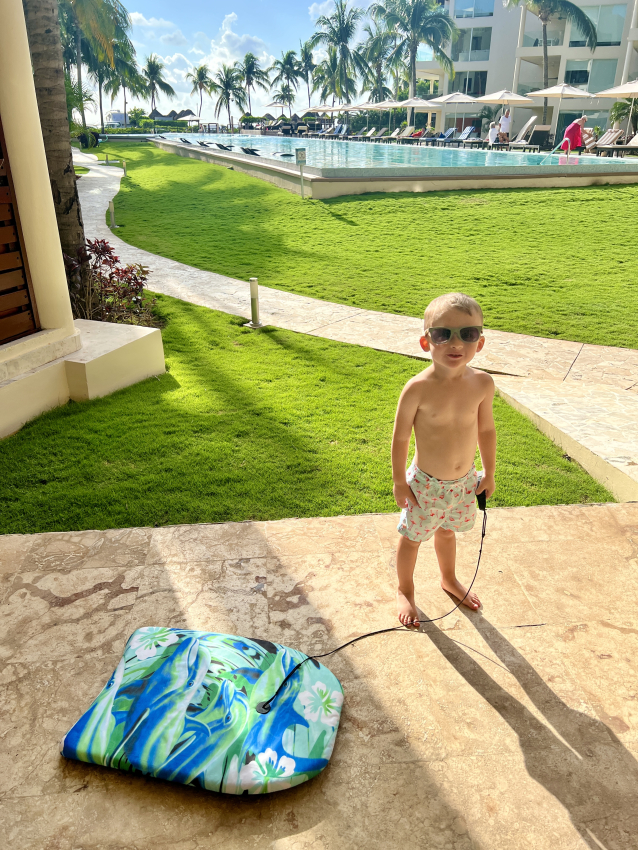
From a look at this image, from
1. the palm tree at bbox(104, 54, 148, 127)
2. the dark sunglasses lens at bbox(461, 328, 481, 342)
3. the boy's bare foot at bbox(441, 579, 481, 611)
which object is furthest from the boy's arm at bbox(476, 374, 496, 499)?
the palm tree at bbox(104, 54, 148, 127)

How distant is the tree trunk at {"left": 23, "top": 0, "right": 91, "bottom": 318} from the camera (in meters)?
6.61

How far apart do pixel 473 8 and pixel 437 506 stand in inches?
1962

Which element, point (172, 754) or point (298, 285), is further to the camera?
point (298, 285)

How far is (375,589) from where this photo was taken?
3.03m

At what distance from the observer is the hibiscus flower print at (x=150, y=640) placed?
2373mm

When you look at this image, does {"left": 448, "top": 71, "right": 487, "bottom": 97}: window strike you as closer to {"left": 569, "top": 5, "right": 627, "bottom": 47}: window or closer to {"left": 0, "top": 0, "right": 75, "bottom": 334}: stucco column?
{"left": 569, "top": 5, "right": 627, "bottom": 47}: window

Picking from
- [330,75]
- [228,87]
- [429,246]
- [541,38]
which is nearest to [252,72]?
[228,87]

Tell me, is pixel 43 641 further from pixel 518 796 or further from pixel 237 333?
pixel 237 333

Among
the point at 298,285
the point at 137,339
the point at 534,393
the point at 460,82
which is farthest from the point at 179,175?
the point at 460,82

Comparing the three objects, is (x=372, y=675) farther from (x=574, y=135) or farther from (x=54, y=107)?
(x=574, y=135)

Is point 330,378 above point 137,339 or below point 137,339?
below

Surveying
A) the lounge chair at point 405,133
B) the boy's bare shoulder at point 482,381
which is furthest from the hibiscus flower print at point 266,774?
the lounge chair at point 405,133

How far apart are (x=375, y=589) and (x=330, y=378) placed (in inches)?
138

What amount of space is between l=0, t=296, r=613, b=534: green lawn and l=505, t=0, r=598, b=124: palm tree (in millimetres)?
33984
